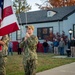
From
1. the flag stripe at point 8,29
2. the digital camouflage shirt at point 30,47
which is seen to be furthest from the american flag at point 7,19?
the digital camouflage shirt at point 30,47

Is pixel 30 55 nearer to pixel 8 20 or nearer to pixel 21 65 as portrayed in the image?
pixel 8 20

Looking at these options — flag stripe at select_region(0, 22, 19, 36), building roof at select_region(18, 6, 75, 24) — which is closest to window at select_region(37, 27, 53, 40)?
building roof at select_region(18, 6, 75, 24)

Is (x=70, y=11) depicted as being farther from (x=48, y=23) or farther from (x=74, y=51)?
(x=74, y=51)

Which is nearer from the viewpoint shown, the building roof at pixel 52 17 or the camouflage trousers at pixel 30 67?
the camouflage trousers at pixel 30 67

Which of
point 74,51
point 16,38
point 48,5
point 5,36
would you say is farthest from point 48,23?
point 5,36

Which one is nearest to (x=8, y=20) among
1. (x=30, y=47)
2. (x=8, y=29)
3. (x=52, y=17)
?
(x=8, y=29)

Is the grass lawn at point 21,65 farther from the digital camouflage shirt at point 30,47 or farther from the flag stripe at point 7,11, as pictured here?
the flag stripe at point 7,11

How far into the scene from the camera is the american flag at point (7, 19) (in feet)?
23.2

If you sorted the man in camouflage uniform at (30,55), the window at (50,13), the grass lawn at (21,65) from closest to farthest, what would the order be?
1. the man in camouflage uniform at (30,55)
2. the grass lawn at (21,65)
3. the window at (50,13)

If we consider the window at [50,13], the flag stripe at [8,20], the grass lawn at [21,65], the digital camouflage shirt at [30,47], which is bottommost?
the grass lawn at [21,65]

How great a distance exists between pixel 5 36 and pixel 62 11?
28040 millimetres

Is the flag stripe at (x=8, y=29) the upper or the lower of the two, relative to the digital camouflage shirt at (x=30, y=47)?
upper

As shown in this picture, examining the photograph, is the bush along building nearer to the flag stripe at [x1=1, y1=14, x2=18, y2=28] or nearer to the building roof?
the building roof

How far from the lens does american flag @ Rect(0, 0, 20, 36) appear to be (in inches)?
278
